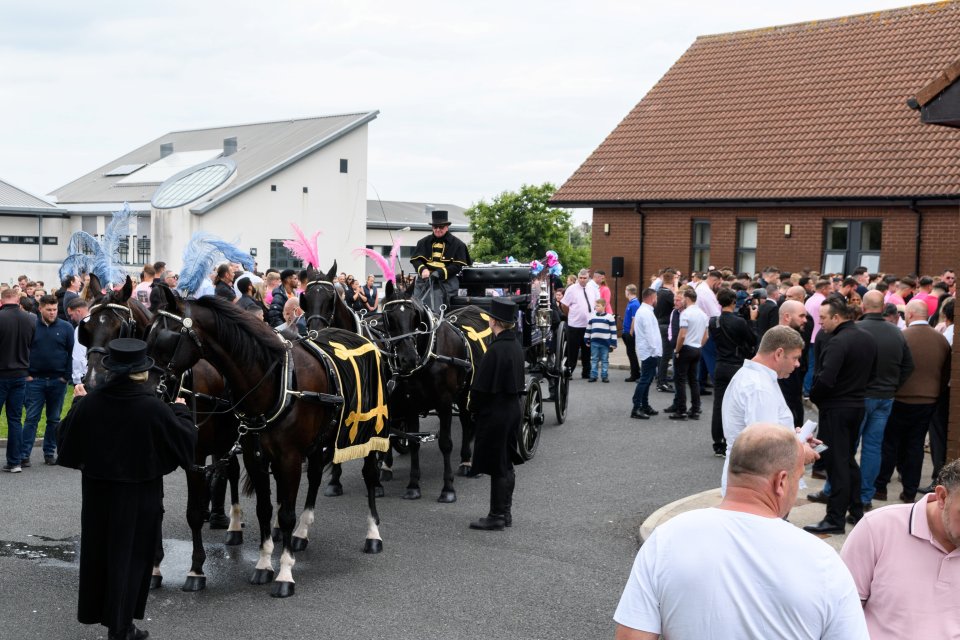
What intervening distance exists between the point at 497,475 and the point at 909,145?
19.2 m

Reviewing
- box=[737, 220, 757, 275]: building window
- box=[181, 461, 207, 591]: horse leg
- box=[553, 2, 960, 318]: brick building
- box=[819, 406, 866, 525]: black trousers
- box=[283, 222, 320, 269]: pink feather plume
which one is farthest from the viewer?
box=[737, 220, 757, 275]: building window

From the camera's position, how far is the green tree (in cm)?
5278

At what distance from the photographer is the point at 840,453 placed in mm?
8758

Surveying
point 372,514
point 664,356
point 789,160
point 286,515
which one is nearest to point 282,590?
point 286,515

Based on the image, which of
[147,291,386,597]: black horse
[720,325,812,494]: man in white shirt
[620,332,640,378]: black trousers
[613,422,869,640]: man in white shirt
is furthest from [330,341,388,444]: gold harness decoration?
[620,332,640,378]: black trousers

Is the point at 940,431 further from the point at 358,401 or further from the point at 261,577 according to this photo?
the point at 261,577

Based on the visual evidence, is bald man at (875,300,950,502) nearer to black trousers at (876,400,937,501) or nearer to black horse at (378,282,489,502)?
black trousers at (876,400,937,501)

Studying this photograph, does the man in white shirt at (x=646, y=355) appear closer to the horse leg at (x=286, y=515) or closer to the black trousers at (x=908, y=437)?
the black trousers at (x=908, y=437)

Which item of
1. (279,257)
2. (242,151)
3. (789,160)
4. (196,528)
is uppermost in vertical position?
(242,151)

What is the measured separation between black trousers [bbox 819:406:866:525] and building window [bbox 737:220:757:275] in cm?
1849

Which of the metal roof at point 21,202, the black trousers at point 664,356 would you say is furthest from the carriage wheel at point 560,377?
the metal roof at point 21,202

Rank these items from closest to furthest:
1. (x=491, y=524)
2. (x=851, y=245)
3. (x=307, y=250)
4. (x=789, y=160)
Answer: (x=491, y=524) → (x=307, y=250) → (x=851, y=245) → (x=789, y=160)

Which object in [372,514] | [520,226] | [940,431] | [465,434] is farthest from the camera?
[520,226]

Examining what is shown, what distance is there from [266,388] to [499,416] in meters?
2.63
